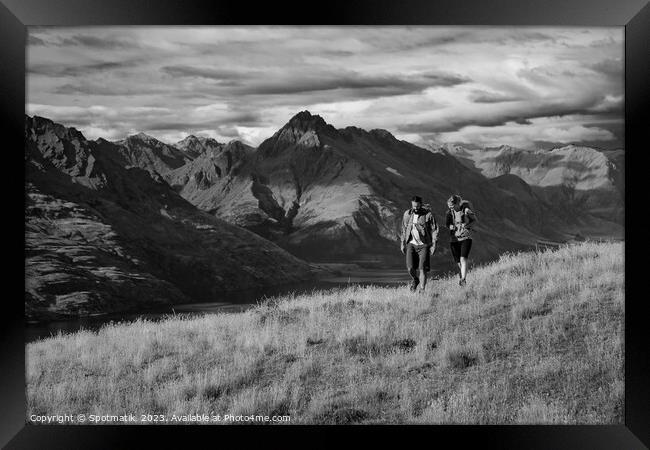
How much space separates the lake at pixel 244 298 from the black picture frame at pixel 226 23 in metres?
1.38

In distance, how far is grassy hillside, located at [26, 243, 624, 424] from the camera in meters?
9.36

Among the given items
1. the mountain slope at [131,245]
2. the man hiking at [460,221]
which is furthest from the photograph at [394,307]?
the mountain slope at [131,245]

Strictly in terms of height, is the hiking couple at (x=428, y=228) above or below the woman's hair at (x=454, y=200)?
below

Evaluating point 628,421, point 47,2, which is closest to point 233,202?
point 47,2

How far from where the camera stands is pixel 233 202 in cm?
3800

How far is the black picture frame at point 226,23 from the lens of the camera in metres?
9.72

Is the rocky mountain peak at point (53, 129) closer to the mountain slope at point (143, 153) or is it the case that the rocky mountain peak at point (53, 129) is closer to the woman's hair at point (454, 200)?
the mountain slope at point (143, 153)

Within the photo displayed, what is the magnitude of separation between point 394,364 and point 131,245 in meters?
33.6

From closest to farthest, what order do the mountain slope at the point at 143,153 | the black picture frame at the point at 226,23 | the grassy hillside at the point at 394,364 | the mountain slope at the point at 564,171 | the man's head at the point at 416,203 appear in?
the grassy hillside at the point at 394,364, the black picture frame at the point at 226,23, the man's head at the point at 416,203, the mountain slope at the point at 564,171, the mountain slope at the point at 143,153

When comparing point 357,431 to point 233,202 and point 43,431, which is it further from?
point 233,202

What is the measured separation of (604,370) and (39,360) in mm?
10074

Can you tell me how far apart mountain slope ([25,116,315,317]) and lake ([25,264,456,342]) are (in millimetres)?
722

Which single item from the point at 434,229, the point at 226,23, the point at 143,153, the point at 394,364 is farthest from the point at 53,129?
the point at 394,364

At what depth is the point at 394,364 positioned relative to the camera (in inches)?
390
